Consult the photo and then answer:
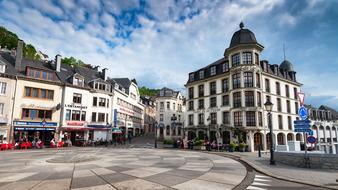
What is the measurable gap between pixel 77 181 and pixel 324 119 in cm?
5610

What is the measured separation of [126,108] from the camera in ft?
148

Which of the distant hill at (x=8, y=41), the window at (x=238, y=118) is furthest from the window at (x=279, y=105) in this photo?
the distant hill at (x=8, y=41)

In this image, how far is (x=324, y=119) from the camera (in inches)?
1831

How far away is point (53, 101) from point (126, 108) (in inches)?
675

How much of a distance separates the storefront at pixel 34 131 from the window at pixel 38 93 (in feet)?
12.6

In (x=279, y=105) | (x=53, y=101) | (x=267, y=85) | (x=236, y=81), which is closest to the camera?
(x=236, y=81)

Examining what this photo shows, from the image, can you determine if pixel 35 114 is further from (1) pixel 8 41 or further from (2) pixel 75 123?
(1) pixel 8 41

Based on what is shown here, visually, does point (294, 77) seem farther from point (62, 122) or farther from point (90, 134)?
point (62, 122)

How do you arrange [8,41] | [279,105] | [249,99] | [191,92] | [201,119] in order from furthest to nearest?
[8,41], [191,92], [201,119], [279,105], [249,99]

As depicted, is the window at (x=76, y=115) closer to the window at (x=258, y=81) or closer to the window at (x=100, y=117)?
the window at (x=100, y=117)

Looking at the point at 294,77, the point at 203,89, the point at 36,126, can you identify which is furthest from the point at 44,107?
the point at 294,77

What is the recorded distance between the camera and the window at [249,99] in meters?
27.4

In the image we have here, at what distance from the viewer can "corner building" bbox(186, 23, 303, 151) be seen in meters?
27.4

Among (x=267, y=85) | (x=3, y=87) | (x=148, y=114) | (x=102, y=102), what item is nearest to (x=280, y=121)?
(x=267, y=85)
